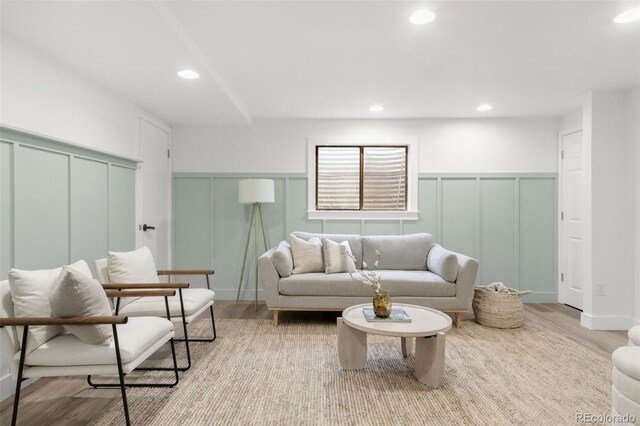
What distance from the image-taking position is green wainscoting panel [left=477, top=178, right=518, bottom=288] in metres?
4.79

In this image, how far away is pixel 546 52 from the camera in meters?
2.88

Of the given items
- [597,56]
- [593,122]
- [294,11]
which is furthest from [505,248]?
[294,11]

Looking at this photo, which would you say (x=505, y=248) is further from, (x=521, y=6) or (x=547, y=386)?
(x=521, y=6)

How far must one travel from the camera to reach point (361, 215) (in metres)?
4.85

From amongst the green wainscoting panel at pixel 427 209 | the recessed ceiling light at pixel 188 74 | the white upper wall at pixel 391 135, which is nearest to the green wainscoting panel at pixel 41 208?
the recessed ceiling light at pixel 188 74

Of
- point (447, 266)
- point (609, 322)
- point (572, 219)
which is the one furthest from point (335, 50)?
point (609, 322)

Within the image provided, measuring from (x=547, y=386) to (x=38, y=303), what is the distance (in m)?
3.15

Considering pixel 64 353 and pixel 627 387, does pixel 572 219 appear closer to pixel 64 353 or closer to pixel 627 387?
pixel 627 387

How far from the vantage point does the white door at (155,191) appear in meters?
4.16

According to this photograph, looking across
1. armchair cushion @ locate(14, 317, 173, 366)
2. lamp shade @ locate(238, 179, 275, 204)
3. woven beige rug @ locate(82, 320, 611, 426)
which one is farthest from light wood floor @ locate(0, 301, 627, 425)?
lamp shade @ locate(238, 179, 275, 204)

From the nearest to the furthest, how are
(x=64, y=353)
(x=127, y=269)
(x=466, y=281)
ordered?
1. (x=64, y=353)
2. (x=127, y=269)
3. (x=466, y=281)

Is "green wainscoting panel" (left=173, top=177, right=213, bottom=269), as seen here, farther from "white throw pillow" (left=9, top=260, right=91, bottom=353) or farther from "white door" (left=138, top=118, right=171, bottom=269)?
"white throw pillow" (left=9, top=260, right=91, bottom=353)

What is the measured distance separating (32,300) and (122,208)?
1.88 meters

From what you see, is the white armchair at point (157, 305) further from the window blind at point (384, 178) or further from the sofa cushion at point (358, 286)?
the window blind at point (384, 178)
